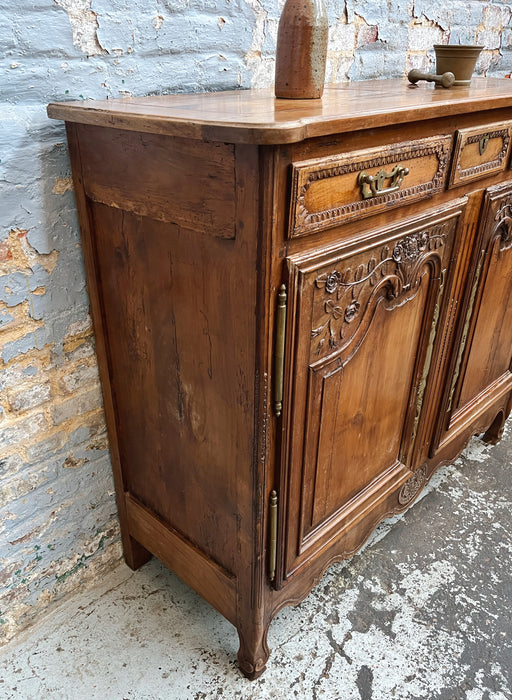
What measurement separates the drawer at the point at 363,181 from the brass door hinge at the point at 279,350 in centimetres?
12

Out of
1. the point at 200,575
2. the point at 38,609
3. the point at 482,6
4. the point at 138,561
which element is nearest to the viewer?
the point at 200,575

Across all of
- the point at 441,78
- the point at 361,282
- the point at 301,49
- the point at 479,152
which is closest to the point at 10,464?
the point at 361,282

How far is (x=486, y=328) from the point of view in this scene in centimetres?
185

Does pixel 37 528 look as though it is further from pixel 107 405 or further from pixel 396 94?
pixel 396 94

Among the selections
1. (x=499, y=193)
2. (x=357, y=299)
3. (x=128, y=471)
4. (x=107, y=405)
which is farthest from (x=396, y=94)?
(x=128, y=471)

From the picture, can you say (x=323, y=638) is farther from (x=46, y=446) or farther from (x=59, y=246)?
(x=59, y=246)

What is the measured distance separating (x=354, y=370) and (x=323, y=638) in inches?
31.6

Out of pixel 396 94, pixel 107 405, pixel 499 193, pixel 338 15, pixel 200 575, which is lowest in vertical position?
pixel 200 575

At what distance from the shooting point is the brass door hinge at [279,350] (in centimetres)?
97

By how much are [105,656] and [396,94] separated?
1.65 meters

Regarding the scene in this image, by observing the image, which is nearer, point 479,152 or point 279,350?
point 279,350

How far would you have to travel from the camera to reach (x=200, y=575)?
143 centimetres

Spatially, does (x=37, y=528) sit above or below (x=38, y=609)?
above

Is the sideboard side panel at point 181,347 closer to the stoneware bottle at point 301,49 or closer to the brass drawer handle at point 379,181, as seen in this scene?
the brass drawer handle at point 379,181
